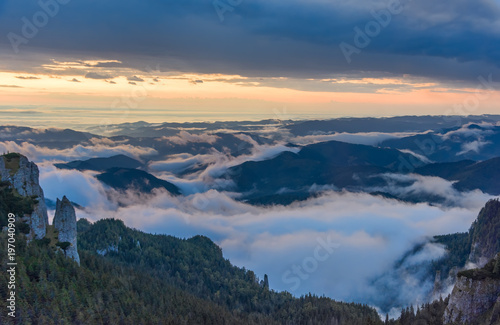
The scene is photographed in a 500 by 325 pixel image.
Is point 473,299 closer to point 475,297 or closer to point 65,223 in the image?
point 475,297

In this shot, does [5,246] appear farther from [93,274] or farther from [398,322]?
[398,322]

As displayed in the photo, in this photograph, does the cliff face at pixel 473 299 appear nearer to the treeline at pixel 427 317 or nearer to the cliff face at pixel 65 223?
the treeline at pixel 427 317

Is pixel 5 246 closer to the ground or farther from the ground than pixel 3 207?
closer to the ground

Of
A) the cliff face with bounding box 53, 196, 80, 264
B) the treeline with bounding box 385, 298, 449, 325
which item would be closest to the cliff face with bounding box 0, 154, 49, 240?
the cliff face with bounding box 53, 196, 80, 264

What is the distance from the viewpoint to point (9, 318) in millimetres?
107438

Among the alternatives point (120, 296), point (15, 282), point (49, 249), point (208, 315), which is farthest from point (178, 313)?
point (15, 282)

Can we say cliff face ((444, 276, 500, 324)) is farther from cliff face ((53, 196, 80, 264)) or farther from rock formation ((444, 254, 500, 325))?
cliff face ((53, 196, 80, 264))

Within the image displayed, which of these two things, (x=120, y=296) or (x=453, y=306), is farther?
(x=120, y=296)

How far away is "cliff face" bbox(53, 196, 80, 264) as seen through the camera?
15688cm

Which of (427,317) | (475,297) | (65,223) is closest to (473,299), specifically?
(475,297)

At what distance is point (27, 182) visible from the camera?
156 metres

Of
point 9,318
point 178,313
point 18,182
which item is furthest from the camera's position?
point 178,313

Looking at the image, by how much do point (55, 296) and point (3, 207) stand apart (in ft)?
114

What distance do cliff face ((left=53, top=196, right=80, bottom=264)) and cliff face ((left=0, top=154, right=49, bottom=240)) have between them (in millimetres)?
4730
